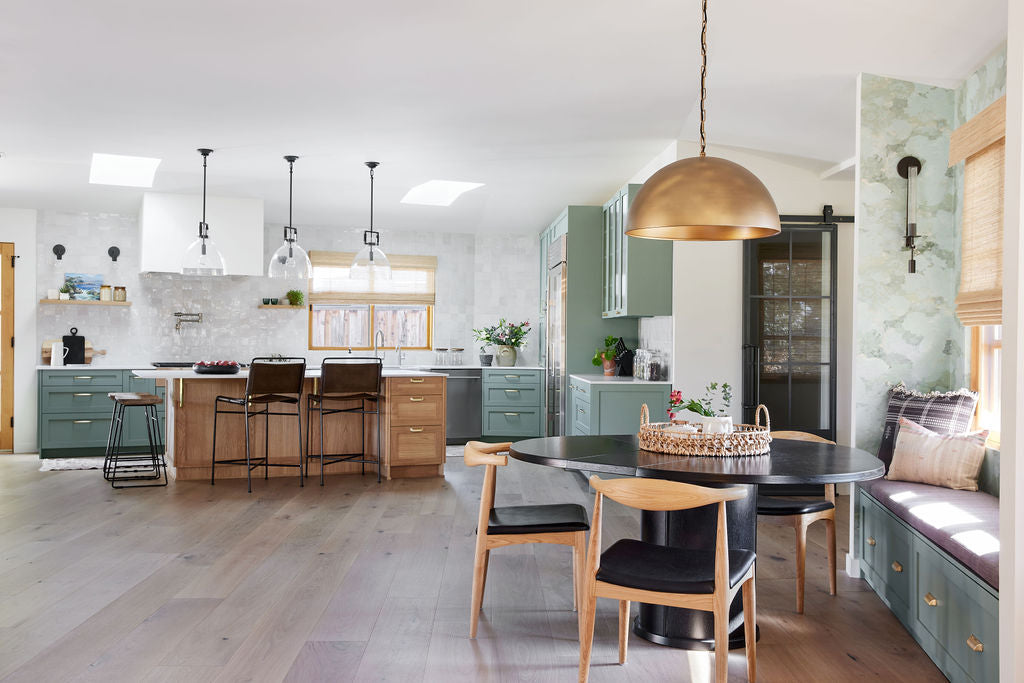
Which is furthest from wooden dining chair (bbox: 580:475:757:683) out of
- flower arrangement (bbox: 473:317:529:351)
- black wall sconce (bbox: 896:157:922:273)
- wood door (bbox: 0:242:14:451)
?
wood door (bbox: 0:242:14:451)

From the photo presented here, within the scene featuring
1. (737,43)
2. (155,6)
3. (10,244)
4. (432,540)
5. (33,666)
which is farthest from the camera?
(10,244)

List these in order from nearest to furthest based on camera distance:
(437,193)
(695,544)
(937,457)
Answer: (695,544), (937,457), (437,193)

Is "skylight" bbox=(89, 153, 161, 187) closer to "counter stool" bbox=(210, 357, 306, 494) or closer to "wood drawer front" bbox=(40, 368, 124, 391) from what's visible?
"wood drawer front" bbox=(40, 368, 124, 391)

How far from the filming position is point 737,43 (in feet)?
12.5

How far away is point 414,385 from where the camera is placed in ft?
20.1

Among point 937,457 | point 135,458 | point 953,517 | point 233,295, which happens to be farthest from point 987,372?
point 233,295

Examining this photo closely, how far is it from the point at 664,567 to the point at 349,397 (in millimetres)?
3947

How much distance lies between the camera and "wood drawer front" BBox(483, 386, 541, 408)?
8047 millimetres

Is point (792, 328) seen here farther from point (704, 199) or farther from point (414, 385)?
point (704, 199)

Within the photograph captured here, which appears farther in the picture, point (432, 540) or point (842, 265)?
point (842, 265)

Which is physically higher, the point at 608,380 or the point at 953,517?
the point at 608,380

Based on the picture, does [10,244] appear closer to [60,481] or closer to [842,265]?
[60,481]

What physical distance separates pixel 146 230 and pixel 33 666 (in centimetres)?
516

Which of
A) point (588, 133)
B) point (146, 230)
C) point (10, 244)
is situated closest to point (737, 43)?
point (588, 133)
